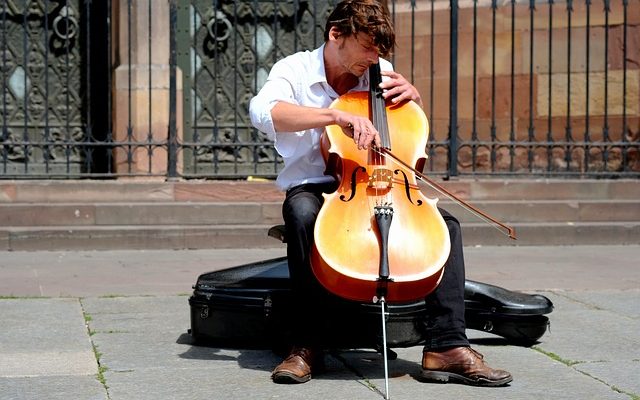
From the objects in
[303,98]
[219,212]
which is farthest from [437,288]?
[219,212]

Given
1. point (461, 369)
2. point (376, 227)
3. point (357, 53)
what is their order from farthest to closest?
1. point (357, 53)
2. point (461, 369)
3. point (376, 227)

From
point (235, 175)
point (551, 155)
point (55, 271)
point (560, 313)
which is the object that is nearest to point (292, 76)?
point (560, 313)

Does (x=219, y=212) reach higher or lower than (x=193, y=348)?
higher

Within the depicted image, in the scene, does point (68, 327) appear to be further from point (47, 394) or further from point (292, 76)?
point (292, 76)

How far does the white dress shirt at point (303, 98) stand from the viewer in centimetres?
490

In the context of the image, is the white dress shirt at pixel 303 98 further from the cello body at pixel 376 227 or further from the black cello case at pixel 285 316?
the black cello case at pixel 285 316

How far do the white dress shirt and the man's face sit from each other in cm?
13

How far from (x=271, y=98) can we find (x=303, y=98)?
193 millimetres

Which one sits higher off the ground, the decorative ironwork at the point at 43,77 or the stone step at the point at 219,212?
the decorative ironwork at the point at 43,77

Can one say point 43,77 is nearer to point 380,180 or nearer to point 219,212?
point 219,212

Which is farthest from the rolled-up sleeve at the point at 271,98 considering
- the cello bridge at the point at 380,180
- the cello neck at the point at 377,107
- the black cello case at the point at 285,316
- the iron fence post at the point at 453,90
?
the iron fence post at the point at 453,90

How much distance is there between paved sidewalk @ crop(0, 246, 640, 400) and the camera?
14.8ft

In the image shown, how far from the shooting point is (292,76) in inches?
193

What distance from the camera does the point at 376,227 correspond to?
171 inches
